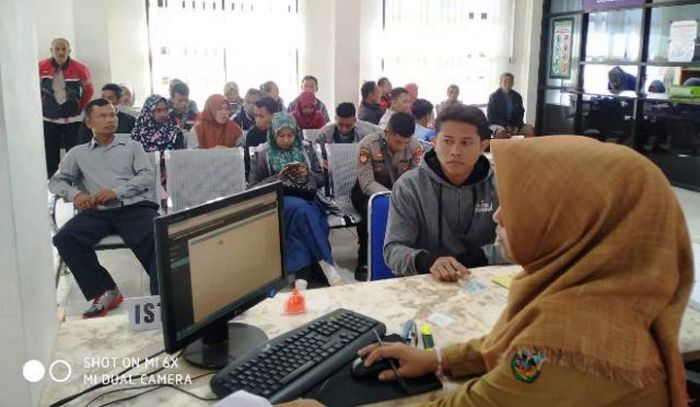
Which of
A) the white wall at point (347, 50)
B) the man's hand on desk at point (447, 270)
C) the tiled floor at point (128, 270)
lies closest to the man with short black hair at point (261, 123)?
the tiled floor at point (128, 270)

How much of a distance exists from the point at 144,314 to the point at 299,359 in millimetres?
471

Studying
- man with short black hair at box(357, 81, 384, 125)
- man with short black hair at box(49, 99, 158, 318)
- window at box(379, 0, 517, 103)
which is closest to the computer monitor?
man with short black hair at box(49, 99, 158, 318)

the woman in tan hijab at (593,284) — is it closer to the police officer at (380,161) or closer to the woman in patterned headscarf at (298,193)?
the woman in patterned headscarf at (298,193)

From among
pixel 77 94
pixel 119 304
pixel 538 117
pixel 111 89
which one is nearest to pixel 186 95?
pixel 111 89

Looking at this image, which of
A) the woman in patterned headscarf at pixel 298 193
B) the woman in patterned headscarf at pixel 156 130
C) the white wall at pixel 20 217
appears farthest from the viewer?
the woman in patterned headscarf at pixel 156 130

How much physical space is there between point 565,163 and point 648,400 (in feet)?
1.40

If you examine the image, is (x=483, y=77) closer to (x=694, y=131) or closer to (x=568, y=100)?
(x=568, y=100)

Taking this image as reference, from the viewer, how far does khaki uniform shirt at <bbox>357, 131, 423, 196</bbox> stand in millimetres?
4086

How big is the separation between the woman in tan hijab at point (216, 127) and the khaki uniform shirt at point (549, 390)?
4.46 m

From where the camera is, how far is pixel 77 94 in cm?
701

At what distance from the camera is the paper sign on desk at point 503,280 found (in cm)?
187

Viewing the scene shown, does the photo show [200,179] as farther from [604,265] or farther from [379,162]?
[604,265]

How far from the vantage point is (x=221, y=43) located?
8.62 meters

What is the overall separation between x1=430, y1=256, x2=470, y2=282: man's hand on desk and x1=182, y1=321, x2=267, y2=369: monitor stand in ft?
2.11
